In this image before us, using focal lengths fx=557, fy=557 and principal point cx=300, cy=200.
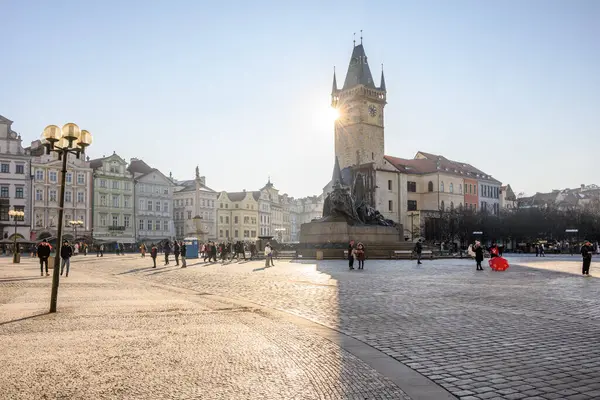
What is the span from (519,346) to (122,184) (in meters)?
87.9

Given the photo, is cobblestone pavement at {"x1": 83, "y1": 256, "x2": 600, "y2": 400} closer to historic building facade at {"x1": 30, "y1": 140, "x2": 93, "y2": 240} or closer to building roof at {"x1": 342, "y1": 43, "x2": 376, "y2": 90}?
historic building facade at {"x1": 30, "y1": 140, "x2": 93, "y2": 240}

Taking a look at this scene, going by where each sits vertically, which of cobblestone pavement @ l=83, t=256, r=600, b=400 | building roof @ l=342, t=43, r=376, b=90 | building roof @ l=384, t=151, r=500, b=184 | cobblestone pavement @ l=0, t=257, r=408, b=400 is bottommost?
cobblestone pavement @ l=83, t=256, r=600, b=400

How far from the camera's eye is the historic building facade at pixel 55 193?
77.7m

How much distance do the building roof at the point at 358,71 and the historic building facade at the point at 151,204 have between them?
1415 inches

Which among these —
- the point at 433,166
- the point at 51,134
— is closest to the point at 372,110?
the point at 433,166

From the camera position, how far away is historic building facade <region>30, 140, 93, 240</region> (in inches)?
3059

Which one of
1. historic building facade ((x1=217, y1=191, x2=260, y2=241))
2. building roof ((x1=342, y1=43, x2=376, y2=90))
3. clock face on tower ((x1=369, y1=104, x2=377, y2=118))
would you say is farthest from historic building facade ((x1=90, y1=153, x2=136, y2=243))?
clock face on tower ((x1=369, y1=104, x2=377, y2=118))

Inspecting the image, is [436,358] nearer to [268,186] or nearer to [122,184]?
[122,184]

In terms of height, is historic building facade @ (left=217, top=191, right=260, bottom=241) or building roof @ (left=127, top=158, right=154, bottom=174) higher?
building roof @ (left=127, top=158, right=154, bottom=174)

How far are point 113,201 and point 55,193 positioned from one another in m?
10.5

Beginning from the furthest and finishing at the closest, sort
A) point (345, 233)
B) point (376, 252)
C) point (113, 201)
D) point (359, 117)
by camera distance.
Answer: point (359, 117), point (113, 201), point (376, 252), point (345, 233)

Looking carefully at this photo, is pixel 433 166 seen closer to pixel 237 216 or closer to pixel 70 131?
pixel 237 216

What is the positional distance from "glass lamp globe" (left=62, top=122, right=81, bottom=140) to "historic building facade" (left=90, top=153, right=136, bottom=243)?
74.4 meters

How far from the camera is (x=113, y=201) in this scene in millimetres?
88312
